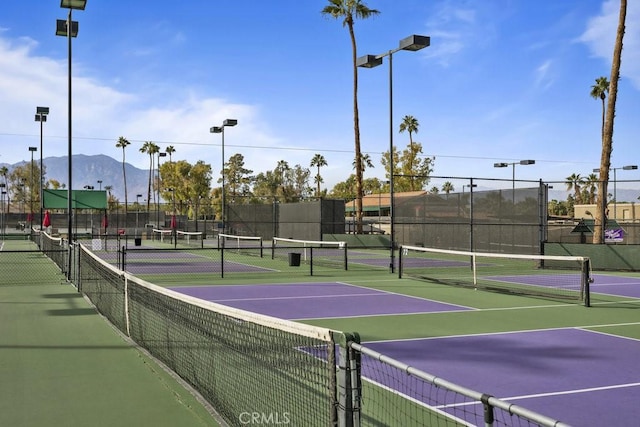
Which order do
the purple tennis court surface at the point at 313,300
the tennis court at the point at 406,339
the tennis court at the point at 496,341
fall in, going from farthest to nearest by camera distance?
the purple tennis court surface at the point at 313,300 → the tennis court at the point at 496,341 → the tennis court at the point at 406,339

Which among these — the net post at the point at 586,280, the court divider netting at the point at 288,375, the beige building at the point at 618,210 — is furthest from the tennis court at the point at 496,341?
the beige building at the point at 618,210

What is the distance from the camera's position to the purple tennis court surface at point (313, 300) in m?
12.9

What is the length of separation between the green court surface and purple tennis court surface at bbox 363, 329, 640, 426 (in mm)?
2470

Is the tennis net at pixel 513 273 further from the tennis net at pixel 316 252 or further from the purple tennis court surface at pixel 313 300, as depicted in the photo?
the purple tennis court surface at pixel 313 300

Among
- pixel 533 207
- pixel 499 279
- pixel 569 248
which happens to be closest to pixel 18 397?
pixel 499 279

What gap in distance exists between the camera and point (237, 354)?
7113 mm

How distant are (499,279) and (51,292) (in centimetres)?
1337

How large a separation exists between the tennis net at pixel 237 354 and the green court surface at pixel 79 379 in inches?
10.0

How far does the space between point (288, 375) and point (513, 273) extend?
18.8m

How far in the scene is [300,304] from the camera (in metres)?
14.0

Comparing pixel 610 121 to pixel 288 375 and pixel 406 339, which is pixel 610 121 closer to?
pixel 406 339

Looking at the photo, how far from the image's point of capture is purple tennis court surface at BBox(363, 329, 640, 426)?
6391 mm

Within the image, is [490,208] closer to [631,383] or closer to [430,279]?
[430,279]

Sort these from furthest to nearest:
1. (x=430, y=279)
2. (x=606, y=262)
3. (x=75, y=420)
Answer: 1. (x=606, y=262)
2. (x=430, y=279)
3. (x=75, y=420)
